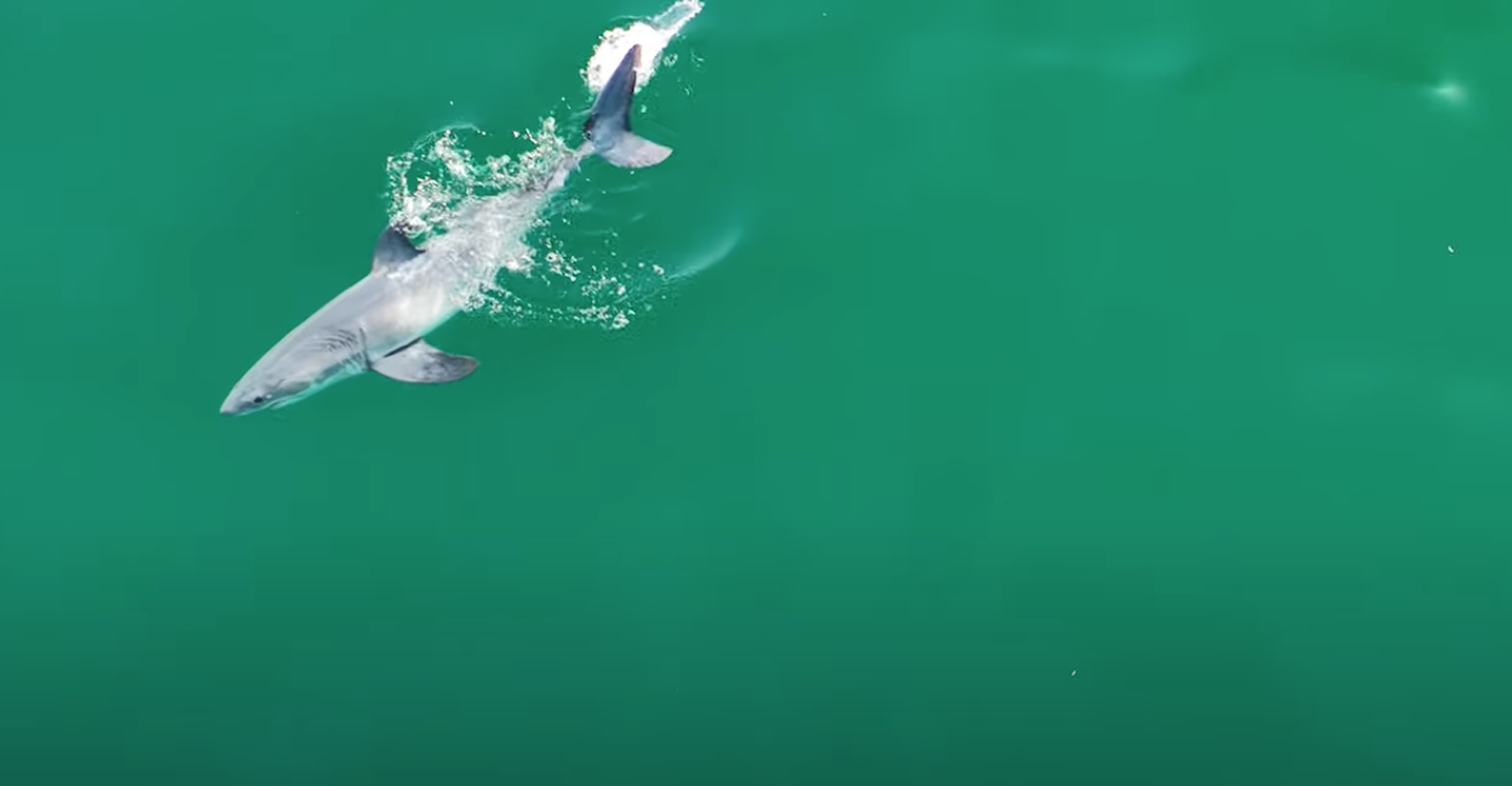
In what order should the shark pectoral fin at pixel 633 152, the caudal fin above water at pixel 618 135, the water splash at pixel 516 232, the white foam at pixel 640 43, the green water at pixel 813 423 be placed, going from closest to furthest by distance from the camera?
the green water at pixel 813 423
the water splash at pixel 516 232
the caudal fin above water at pixel 618 135
the shark pectoral fin at pixel 633 152
the white foam at pixel 640 43

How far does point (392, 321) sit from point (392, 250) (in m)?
→ 0.82

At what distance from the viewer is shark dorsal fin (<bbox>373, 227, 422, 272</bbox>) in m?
15.8

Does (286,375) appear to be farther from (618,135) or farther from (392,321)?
(618,135)

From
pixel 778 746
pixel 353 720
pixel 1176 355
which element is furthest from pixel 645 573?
pixel 1176 355

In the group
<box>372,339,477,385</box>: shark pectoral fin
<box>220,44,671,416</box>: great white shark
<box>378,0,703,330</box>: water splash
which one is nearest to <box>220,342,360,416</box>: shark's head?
<box>220,44,671,416</box>: great white shark

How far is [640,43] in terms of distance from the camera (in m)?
18.1

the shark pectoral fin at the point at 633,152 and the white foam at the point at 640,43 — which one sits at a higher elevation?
the white foam at the point at 640,43

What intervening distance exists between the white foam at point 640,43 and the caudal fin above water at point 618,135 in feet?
2.80

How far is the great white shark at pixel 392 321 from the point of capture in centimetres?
1556

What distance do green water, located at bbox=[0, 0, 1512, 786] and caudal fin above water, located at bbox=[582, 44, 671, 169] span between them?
0.32 metres

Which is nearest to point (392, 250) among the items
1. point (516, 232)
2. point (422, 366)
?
point (422, 366)

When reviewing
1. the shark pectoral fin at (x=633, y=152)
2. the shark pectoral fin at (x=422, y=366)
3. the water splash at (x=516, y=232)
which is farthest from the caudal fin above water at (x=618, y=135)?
the shark pectoral fin at (x=422, y=366)

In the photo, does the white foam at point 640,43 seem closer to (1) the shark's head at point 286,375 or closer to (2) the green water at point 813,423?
(2) the green water at point 813,423

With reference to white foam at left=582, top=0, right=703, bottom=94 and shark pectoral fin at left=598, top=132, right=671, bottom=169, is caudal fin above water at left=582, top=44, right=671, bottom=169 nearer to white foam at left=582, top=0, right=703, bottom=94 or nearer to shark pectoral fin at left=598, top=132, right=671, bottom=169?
shark pectoral fin at left=598, top=132, right=671, bottom=169
